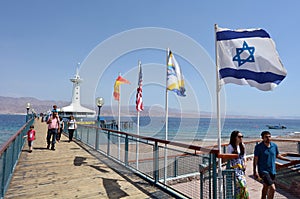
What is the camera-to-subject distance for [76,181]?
4.97m

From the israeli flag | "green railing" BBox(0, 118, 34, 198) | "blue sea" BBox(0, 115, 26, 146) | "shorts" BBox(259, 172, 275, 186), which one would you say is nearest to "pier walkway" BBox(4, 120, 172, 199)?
"green railing" BBox(0, 118, 34, 198)

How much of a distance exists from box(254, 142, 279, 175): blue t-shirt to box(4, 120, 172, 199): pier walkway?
6.42ft

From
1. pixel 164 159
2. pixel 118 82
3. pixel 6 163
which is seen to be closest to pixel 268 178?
pixel 164 159

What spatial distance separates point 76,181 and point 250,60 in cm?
481

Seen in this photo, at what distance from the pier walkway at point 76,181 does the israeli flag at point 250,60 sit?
9.43ft

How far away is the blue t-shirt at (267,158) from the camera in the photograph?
4.05m

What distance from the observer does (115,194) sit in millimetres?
4160

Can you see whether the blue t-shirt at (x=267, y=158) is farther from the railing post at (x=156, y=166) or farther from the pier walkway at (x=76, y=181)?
the railing post at (x=156, y=166)

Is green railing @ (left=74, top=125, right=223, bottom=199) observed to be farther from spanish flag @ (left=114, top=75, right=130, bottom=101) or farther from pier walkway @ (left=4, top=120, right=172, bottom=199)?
spanish flag @ (left=114, top=75, right=130, bottom=101)

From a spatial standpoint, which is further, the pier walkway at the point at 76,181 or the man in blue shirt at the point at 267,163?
the pier walkway at the point at 76,181

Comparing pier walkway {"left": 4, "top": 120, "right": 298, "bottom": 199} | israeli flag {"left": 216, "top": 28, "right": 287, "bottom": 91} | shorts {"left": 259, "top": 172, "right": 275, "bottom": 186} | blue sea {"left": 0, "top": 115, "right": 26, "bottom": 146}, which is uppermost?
israeli flag {"left": 216, "top": 28, "right": 287, "bottom": 91}

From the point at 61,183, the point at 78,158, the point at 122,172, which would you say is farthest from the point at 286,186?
the point at 78,158

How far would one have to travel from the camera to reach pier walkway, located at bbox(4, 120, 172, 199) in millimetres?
4184

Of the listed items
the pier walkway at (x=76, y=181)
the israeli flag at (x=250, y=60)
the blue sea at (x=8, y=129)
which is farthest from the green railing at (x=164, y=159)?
the blue sea at (x=8, y=129)
